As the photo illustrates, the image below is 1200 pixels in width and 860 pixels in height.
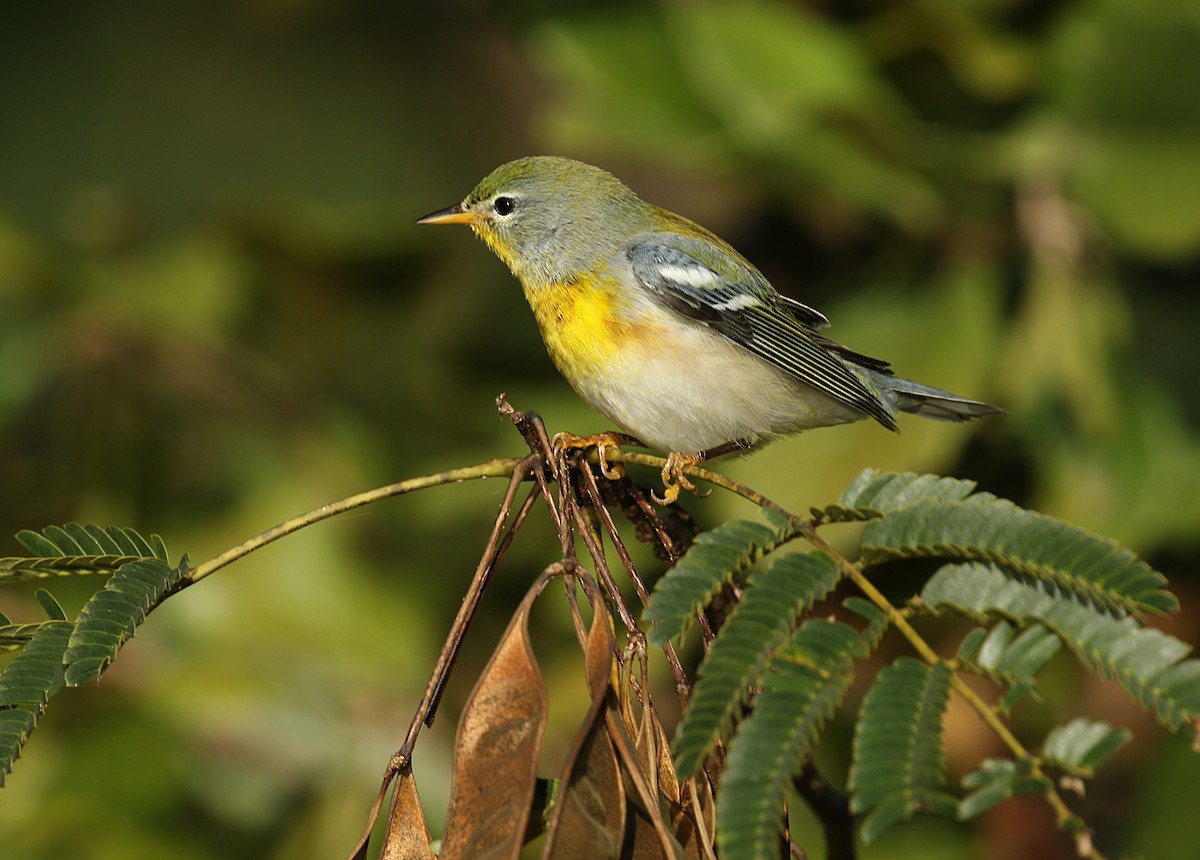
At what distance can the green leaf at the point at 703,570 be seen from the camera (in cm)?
145

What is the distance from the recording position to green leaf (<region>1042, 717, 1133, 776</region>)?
4.36 ft

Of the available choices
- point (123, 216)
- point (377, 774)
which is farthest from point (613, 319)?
point (123, 216)

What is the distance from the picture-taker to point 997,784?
132 centimetres

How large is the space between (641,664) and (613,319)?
1322 millimetres

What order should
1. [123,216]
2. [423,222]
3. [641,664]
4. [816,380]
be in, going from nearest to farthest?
[641,664] → [816,380] → [423,222] → [123,216]

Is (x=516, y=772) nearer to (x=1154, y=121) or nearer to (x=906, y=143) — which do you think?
(x=906, y=143)

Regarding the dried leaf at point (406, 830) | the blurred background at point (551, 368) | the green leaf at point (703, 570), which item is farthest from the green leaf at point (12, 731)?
the blurred background at point (551, 368)

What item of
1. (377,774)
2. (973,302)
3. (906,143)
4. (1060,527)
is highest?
(906,143)

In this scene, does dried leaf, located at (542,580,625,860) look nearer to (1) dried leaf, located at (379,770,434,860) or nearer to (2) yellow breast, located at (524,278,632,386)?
(1) dried leaf, located at (379,770,434,860)

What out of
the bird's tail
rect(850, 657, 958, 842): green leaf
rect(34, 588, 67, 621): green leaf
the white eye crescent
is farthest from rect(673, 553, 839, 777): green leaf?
the white eye crescent

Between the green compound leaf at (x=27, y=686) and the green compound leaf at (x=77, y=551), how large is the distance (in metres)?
0.11

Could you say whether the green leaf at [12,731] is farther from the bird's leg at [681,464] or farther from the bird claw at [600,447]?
the bird's leg at [681,464]

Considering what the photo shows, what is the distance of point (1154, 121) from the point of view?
3.72 m

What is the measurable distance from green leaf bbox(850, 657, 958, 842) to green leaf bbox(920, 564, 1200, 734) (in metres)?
0.10
